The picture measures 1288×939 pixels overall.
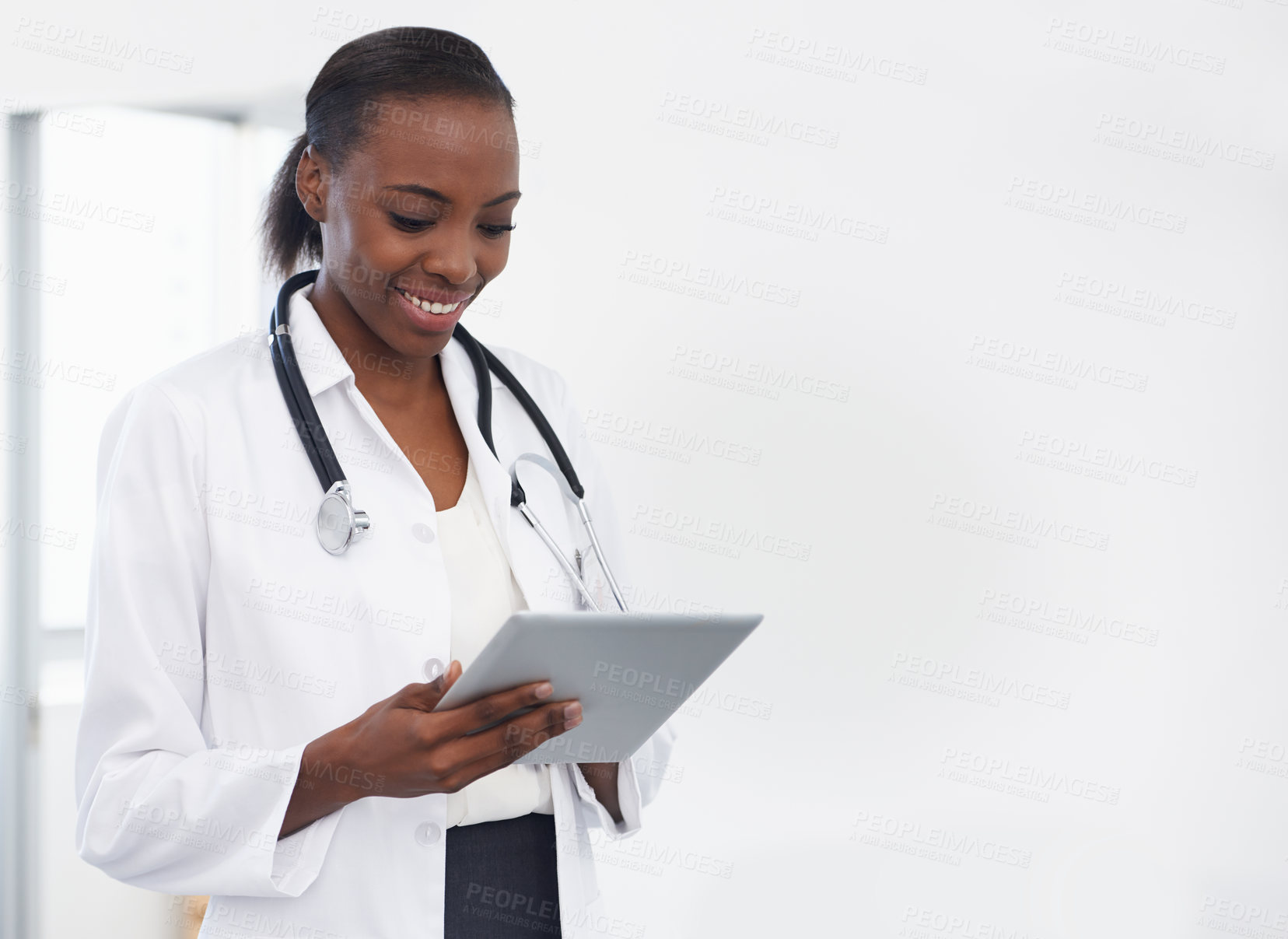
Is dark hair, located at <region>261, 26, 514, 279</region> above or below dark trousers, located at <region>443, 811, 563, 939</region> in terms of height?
above

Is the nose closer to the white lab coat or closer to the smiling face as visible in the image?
the smiling face

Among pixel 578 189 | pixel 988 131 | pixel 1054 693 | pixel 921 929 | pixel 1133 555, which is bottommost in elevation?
pixel 921 929

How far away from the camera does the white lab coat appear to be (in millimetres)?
861

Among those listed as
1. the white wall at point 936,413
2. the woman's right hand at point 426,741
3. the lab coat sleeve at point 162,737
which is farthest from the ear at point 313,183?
the white wall at point 936,413

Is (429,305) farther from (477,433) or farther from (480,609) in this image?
(480,609)

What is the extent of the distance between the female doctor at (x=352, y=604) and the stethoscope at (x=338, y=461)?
1cm

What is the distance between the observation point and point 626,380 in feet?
6.83

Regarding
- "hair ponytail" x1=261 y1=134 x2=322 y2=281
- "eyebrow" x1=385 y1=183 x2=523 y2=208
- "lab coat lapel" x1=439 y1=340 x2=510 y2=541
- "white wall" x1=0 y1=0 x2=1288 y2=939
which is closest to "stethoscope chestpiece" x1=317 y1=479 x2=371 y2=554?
"lab coat lapel" x1=439 y1=340 x2=510 y2=541

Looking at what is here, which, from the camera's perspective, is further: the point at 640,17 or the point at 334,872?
the point at 640,17

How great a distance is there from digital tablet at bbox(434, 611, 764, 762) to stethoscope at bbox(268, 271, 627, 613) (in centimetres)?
18

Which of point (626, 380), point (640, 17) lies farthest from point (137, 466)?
point (640, 17)

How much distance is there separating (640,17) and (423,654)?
5.10 feet

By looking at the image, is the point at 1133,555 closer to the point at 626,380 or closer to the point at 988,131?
the point at 988,131

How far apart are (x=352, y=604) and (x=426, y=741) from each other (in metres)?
0.20
